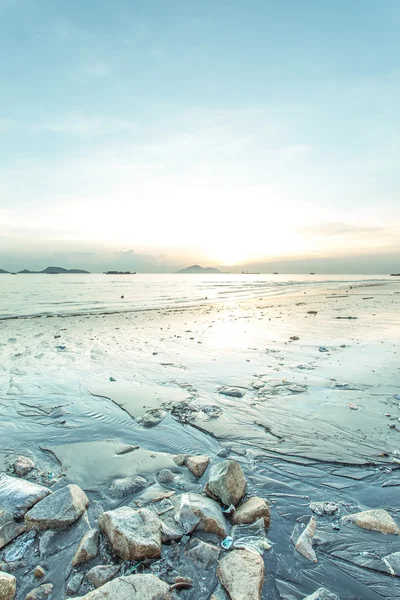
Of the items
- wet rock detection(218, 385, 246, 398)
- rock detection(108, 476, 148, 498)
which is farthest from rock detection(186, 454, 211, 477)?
wet rock detection(218, 385, 246, 398)

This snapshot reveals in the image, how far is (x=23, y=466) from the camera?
4.29 metres

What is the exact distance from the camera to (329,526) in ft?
10.6

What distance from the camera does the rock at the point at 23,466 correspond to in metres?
4.21

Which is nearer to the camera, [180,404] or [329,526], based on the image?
[329,526]

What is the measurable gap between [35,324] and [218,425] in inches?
617

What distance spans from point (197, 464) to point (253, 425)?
1.70 m

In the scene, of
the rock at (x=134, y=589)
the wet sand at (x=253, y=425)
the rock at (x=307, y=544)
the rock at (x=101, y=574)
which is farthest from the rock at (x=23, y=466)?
the rock at (x=307, y=544)

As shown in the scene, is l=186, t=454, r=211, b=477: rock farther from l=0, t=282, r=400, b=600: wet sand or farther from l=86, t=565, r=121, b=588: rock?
l=86, t=565, r=121, b=588: rock

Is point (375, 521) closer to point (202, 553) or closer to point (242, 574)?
point (242, 574)

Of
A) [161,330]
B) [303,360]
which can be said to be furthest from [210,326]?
[303,360]

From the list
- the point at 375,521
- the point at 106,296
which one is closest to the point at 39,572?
Result: the point at 375,521

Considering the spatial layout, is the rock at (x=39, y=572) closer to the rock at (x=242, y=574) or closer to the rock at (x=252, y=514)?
the rock at (x=242, y=574)

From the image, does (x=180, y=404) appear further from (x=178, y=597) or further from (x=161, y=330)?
(x=161, y=330)

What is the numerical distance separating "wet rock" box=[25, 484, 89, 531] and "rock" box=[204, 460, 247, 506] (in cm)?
143
